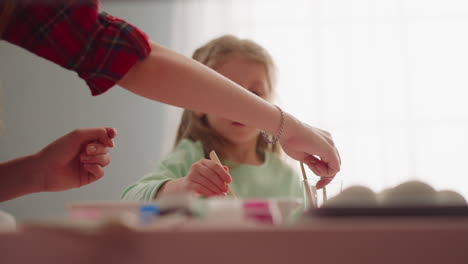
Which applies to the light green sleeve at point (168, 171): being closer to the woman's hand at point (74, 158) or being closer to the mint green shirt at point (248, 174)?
the mint green shirt at point (248, 174)

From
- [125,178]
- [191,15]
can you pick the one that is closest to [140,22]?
[191,15]

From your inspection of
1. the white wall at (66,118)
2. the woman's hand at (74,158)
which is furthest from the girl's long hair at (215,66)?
the white wall at (66,118)

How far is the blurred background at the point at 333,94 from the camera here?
79.3 inches

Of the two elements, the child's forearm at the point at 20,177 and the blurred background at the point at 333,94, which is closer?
the child's forearm at the point at 20,177

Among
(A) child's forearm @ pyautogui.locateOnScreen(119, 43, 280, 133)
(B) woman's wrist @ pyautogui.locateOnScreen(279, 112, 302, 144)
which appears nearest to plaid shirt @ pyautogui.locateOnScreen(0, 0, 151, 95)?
(A) child's forearm @ pyautogui.locateOnScreen(119, 43, 280, 133)

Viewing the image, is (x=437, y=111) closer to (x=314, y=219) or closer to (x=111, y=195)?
(x=111, y=195)

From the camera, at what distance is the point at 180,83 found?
47cm

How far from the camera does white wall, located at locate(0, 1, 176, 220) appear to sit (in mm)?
2014

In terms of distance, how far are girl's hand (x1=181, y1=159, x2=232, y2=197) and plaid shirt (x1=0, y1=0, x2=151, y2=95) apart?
0.28 m

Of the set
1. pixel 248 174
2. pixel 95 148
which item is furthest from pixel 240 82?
pixel 95 148

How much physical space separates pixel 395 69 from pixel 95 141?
5.92ft

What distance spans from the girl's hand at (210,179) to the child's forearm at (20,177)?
0.25 metres

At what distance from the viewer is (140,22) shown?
7.13ft

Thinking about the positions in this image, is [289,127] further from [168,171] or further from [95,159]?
[168,171]
